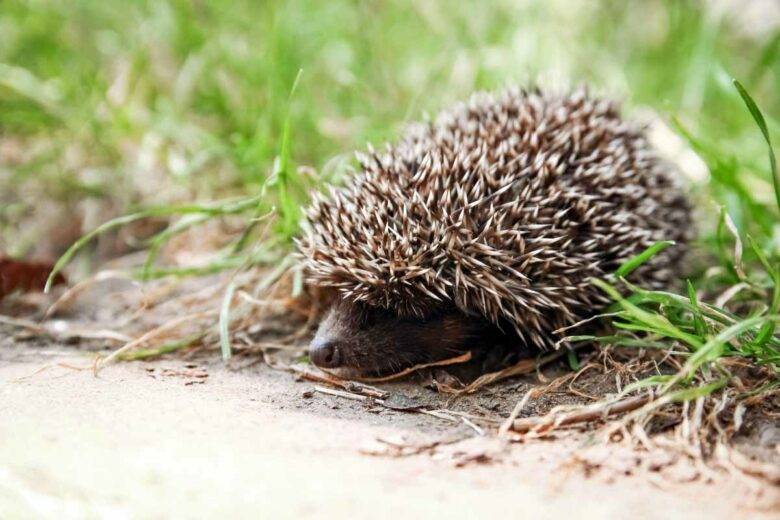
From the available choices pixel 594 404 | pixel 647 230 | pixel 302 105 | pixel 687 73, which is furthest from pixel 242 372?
pixel 687 73

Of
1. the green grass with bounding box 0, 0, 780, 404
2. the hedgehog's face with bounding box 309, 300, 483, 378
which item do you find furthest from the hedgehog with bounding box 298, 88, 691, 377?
the green grass with bounding box 0, 0, 780, 404

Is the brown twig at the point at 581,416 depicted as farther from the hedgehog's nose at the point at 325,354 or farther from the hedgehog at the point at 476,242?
the hedgehog's nose at the point at 325,354

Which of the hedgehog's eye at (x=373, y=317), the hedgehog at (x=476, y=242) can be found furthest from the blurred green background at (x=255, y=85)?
the hedgehog's eye at (x=373, y=317)

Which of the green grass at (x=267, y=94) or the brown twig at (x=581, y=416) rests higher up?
the green grass at (x=267, y=94)

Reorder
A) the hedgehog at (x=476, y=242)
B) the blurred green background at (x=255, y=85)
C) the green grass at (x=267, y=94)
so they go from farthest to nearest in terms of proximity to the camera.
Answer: the blurred green background at (x=255, y=85)
the green grass at (x=267, y=94)
the hedgehog at (x=476, y=242)

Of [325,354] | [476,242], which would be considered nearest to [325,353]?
[325,354]

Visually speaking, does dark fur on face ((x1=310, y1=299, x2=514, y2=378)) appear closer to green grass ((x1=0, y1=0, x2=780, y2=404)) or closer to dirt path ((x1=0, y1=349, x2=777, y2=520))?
dirt path ((x1=0, y1=349, x2=777, y2=520))

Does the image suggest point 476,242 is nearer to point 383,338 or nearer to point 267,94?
point 383,338
